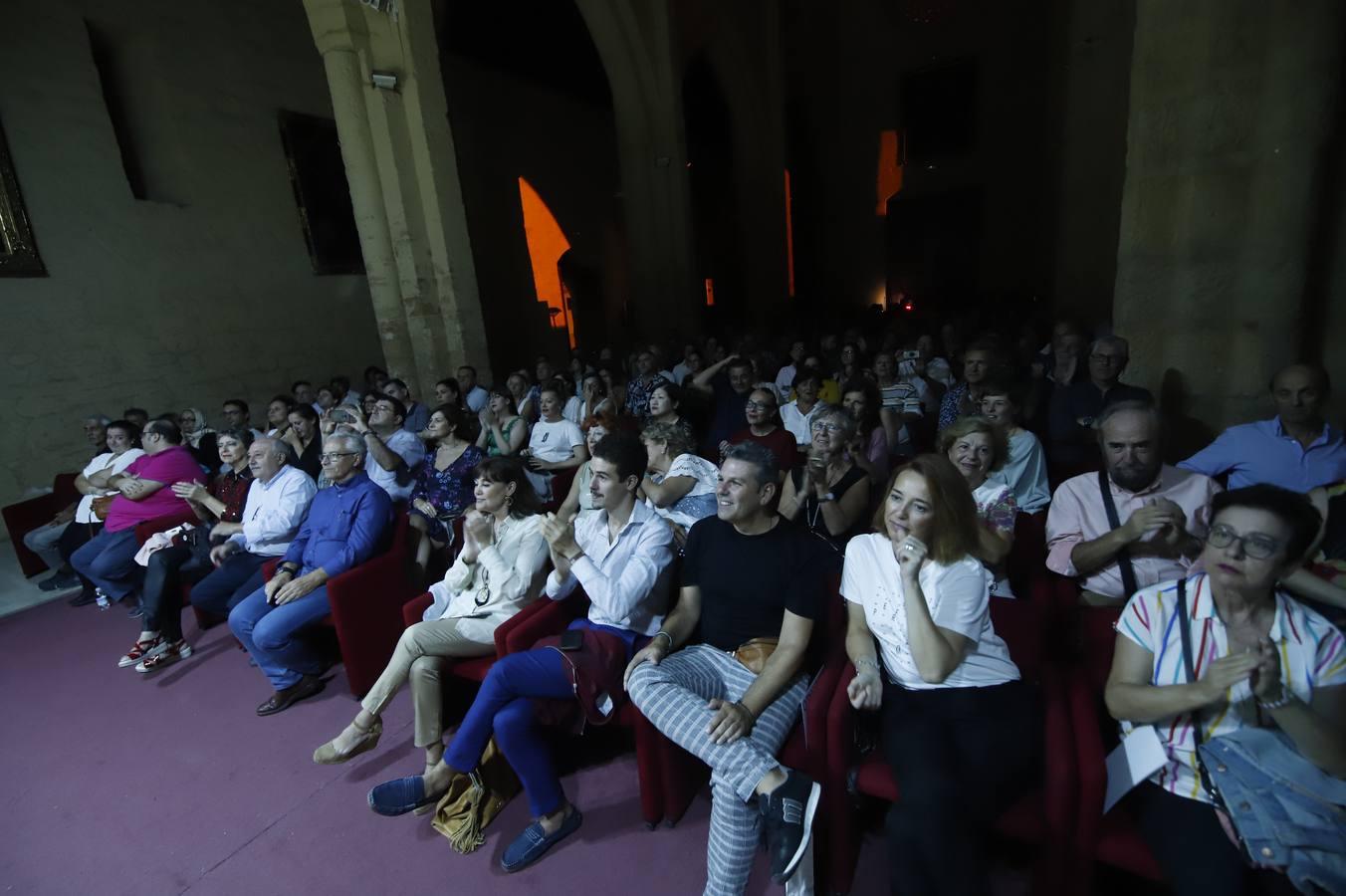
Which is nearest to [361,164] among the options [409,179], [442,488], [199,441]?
[409,179]

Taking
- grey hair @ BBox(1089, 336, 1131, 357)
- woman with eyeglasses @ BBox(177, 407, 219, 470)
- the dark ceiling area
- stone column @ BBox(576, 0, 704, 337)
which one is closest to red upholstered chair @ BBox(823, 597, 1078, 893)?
grey hair @ BBox(1089, 336, 1131, 357)

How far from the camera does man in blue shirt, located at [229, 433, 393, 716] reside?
3.18 metres

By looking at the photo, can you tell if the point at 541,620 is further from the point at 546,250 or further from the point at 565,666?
the point at 546,250

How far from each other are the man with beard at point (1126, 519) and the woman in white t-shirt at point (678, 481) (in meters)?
1.59

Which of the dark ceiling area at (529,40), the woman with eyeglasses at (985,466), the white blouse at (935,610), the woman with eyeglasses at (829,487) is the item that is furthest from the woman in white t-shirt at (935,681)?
the dark ceiling area at (529,40)

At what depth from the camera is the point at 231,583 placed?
3.78 m

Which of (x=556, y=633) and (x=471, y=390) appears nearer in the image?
(x=556, y=633)

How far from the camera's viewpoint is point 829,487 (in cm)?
314

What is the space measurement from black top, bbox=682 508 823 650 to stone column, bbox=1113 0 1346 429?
331 centimetres

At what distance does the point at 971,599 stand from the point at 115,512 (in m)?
5.51

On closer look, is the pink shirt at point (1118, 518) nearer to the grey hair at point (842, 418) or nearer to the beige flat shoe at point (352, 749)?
the grey hair at point (842, 418)

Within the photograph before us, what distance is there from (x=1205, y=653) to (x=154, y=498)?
5772 mm

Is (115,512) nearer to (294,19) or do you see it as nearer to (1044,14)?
(294,19)

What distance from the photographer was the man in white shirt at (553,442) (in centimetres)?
476
